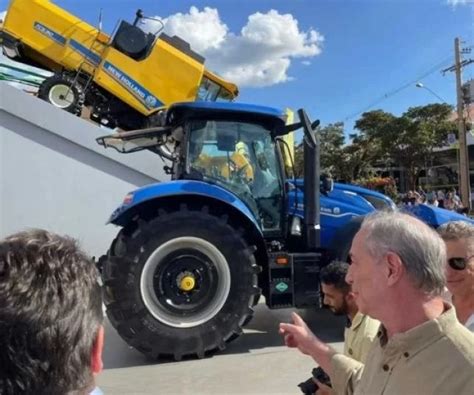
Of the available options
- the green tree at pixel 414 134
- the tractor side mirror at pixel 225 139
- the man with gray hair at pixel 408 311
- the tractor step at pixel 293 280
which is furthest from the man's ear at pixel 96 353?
the green tree at pixel 414 134

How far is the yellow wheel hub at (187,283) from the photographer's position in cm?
490

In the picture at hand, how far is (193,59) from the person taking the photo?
35.1 ft

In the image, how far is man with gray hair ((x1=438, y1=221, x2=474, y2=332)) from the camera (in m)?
2.10

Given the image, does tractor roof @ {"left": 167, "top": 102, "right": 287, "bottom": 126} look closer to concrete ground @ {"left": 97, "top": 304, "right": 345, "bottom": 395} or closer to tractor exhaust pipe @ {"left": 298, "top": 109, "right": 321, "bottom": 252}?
tractor exhaust pipe @ {"left": 298, "top": 109, "right": 321, "bottom": 252}

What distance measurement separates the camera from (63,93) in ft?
32.8

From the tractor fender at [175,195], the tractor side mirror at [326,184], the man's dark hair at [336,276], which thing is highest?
the tractor side mirror at [326,184]

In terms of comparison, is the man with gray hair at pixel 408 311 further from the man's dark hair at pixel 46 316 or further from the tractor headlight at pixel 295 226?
the tractor headlight at pixel 295 226

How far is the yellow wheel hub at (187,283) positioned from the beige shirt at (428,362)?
3.34 m

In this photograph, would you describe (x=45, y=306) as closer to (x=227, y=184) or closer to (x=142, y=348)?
(x=142, y=348)

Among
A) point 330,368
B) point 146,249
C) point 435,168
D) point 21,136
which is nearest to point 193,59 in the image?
point 21,136

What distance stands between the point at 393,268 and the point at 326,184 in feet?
13.1

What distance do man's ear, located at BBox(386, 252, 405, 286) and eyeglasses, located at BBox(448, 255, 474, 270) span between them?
63cm

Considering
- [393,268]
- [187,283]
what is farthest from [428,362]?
[187,283]

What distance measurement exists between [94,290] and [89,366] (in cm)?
15
